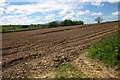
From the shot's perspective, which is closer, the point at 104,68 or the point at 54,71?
the point at 54,71

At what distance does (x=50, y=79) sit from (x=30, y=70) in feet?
3.71

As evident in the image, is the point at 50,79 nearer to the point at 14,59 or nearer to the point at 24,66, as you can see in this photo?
the point at 24,66

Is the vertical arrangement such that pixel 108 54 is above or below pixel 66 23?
below

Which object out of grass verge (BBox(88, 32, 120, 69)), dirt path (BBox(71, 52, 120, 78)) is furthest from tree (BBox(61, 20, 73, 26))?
dirt path (BBox(71, 52, 120, 78))

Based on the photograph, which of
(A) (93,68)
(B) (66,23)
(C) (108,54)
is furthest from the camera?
(B) (66,23)

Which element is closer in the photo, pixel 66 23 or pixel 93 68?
pixel 93 68

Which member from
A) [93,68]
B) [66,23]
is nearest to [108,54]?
[93,68]

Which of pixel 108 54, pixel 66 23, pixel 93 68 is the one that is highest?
pixel 66 23

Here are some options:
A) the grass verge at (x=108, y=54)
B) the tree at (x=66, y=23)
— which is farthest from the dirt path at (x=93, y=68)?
the tree at (x=66, y=23)

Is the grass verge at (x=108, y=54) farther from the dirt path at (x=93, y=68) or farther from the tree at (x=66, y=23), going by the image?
the tree at (x=66, y=23)

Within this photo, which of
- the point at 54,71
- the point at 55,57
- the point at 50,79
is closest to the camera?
the point at 50,79

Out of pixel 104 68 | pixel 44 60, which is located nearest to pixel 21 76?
pixel 44 60

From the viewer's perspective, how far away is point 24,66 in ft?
26.4

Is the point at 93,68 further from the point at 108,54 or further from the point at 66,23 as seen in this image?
the point at 66,23
